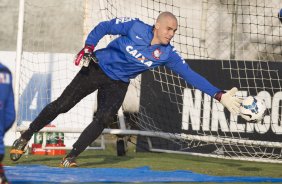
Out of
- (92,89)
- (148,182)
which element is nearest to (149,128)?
(92,89)

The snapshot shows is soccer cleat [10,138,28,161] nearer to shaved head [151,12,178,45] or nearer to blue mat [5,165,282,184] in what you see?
blue mat [5,165,282,184]

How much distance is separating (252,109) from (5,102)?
3725 mm

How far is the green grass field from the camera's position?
994cm

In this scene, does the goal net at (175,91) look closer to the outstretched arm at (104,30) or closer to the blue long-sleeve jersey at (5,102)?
the outstretched arm at (104,30)

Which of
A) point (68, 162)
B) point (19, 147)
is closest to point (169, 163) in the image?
point (68, 162)

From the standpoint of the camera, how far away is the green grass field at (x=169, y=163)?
391 inches

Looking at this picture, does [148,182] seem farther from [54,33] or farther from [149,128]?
[54,33]

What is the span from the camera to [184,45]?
13742mm

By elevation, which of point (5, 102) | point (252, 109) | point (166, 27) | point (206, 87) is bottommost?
point (5, 102)

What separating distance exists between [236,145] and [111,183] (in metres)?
4.22

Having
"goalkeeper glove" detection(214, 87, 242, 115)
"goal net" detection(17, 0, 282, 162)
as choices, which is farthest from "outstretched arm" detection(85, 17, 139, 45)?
"goal net" detection(17, 0, 282, 162)

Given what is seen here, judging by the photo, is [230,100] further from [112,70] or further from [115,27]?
[115,27]

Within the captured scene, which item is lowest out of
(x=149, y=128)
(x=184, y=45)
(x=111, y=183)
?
(x=111, y=183)

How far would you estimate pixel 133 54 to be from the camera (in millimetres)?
9516
